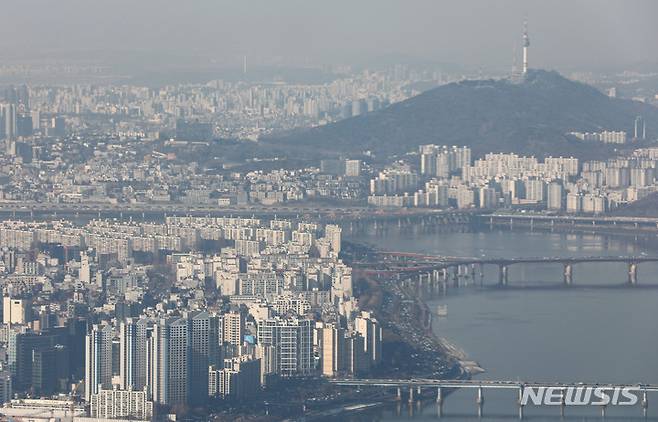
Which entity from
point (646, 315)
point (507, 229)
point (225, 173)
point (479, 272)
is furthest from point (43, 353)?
point (225, 173)

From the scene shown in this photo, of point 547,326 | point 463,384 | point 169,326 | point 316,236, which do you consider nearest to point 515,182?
point 316,236

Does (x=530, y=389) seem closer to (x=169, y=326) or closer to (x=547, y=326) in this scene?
(x=169, y=326)

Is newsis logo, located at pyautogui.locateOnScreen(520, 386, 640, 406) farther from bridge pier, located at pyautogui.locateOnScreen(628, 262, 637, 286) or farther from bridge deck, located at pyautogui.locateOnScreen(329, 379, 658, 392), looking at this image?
bridge pier, located at pyautogui.locateOnScreen(628, 262, 637, 286)

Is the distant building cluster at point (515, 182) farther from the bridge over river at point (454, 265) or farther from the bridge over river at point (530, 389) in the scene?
the bridge over river at point (530, 389)

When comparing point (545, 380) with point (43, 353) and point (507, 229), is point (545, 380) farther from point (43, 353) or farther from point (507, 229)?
point (507, 229)

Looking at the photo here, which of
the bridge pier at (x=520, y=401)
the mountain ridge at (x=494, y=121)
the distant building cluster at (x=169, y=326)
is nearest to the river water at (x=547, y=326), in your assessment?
the bridge pier at (x=520, y=401)

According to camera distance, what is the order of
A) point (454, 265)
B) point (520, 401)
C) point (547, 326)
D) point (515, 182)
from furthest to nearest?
1. point (515, 182)
2. point (454, 265)
3. point (547, 326)
4. point (520, 401)
